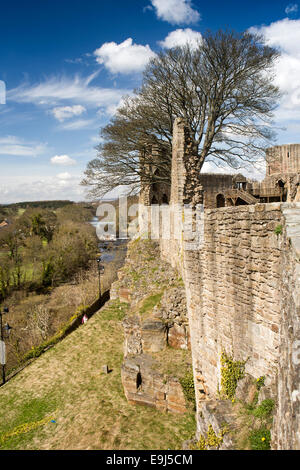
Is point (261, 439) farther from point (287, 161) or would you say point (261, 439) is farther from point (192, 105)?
point (287, 161)

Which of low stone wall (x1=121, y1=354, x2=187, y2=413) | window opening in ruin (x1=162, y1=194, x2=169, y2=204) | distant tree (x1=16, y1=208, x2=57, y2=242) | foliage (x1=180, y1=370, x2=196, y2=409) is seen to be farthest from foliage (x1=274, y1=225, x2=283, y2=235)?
distant tree (x1=16, y1=208, x2=57, y2=242)

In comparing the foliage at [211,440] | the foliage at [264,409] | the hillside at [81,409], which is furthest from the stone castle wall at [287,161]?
the foliage at [264,409]

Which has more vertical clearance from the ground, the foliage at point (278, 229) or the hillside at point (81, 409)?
the foliage at point (278, 229)

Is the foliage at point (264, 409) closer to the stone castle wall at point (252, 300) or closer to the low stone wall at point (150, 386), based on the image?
the stone castle wall at point (252, 300)

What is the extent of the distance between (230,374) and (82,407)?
24.7 feet

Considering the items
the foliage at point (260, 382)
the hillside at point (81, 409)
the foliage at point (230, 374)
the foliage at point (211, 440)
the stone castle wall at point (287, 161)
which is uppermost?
the stone castle wall at point (287, 161)

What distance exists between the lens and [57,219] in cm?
4481

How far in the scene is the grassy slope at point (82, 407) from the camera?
831 cm

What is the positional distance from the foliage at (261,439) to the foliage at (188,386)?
5185 mm

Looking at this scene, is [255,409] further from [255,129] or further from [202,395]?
[255,129]

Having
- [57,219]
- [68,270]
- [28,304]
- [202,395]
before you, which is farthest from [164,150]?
[57,219]

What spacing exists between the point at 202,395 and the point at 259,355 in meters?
2.84

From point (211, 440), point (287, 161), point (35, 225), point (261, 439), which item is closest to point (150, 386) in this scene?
point (211, 440)

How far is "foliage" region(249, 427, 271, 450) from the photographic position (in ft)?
10.2
